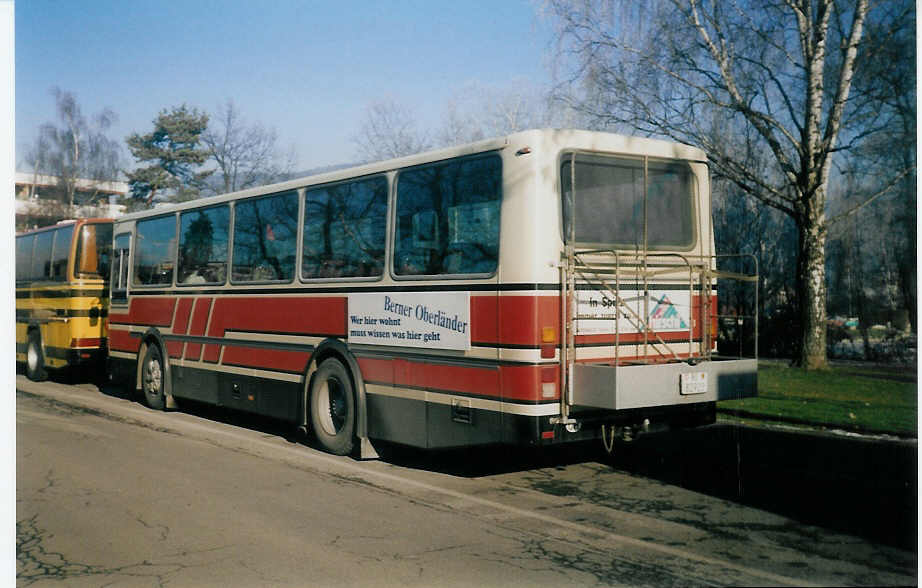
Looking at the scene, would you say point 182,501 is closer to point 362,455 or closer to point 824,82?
point 362,455

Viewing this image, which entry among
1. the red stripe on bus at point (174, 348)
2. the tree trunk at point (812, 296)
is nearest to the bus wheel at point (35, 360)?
the red stripe on bus at point (174, 348)

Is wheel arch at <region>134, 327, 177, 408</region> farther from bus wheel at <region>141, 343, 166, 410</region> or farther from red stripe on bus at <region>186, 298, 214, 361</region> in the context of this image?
red stripe on bus at <region>186, 298, 214, 361</region>

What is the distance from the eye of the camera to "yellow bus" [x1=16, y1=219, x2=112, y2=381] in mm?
16141

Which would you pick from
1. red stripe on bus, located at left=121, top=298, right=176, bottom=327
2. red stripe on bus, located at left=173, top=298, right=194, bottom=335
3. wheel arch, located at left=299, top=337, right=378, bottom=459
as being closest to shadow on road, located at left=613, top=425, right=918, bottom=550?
wheel arch, located at left=299, top=337, right=378, bottom=459

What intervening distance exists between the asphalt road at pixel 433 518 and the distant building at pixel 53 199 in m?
14.5

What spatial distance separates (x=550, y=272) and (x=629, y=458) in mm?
2825

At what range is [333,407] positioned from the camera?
968 cm

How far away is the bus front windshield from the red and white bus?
672 cm

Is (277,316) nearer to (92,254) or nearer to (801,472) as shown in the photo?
(801,472)

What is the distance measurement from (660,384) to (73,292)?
40.3 ft

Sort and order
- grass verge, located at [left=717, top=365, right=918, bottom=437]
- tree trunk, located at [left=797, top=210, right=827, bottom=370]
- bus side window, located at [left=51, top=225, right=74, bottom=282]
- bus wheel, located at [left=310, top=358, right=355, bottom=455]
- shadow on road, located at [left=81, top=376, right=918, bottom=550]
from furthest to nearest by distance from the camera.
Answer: bus side window, located at [left=51, top=225, right=74, bottom=282], tree trunk, located at [left=797, top=210, right=827, bottom=370], grass verge, located at [left=717, top=365, right=918, bottom=437], bus wheel, located at [left=310, top=358, right=355, bottom=455], shadow on road, located at [left=81, top=376, right=918, bottom=550]

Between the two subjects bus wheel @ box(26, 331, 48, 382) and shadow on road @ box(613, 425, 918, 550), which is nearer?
shadow on road @ box(613, 425, 918, 550)

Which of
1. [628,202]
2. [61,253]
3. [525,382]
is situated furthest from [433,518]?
[61,253]

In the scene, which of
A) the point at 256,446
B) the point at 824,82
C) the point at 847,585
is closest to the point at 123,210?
the point at 256,446
